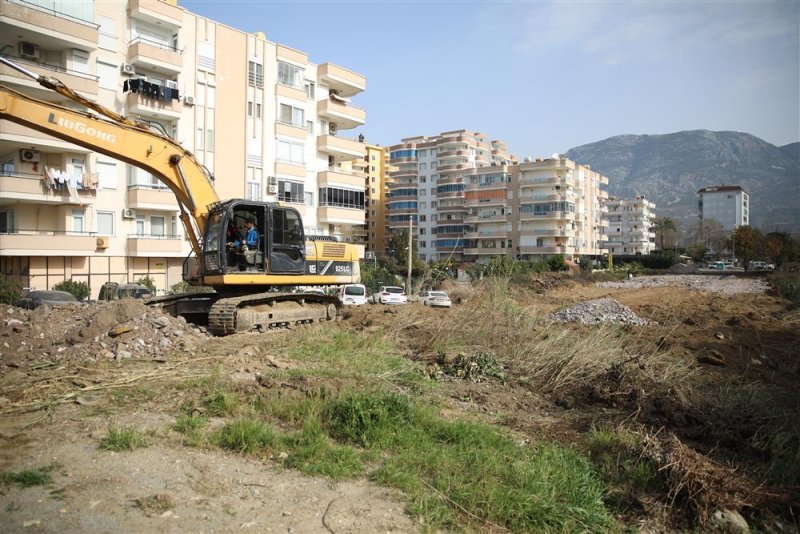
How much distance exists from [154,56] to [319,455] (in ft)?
108

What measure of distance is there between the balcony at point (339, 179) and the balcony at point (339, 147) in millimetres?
1372

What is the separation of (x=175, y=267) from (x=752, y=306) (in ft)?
105

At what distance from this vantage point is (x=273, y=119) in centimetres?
4012

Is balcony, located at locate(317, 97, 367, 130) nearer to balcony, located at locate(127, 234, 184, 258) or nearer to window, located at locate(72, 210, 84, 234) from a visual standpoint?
balcony, located at locate(127, 234, 184, 258)

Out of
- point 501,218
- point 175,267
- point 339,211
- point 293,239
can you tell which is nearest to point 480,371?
point 293,239

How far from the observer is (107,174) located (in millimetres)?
32094

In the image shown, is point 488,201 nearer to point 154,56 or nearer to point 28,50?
point 154,56

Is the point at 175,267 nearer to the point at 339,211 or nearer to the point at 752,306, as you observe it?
the point at 339,211

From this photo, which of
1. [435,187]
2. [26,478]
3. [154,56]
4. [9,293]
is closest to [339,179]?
[154,56]

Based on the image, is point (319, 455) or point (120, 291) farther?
point (120, 291)

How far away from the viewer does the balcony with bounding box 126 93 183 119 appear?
32688mm

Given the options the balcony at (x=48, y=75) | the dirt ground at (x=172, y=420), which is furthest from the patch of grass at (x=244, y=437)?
the balcony at (x=48, y=75)

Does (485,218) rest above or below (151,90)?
below

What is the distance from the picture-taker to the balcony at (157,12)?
32.8m
